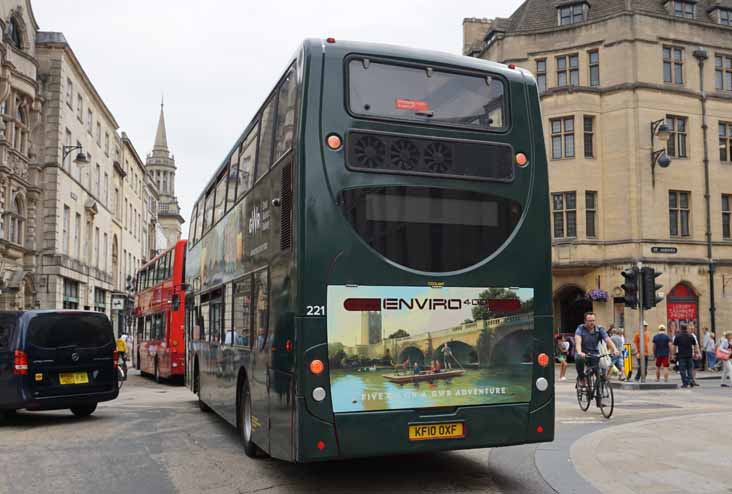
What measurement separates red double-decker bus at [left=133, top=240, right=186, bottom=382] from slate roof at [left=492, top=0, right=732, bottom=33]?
1945 centimetres

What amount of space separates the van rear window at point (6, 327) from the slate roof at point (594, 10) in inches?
1053

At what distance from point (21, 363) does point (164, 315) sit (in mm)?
9267

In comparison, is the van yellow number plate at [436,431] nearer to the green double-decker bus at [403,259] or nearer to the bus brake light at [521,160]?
the green double-decker bus at [403,259]

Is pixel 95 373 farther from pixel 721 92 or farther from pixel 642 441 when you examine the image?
pixel 721 92

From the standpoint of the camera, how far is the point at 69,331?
13.0 m

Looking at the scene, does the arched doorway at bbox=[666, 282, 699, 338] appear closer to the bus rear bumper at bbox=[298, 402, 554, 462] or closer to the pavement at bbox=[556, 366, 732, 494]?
the pavement at bbox=[556, 366, 732, 494]

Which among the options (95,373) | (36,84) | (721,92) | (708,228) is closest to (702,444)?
(95,373)

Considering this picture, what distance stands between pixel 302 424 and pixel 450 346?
4.96 feet

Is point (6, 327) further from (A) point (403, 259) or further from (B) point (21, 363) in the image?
(A) point (403, 259)

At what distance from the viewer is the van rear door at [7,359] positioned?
1229cm

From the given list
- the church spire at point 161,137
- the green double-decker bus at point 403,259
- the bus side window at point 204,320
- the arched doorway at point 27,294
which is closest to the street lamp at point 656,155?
the bus side window at point 204,320

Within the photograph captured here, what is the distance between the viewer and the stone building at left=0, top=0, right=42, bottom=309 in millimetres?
31953

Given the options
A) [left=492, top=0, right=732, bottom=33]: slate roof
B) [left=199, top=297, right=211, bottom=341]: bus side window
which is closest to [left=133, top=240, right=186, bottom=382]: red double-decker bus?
[left=199, top=297, right=211, bottom=341]: bus side window

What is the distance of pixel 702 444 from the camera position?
9.60 m
